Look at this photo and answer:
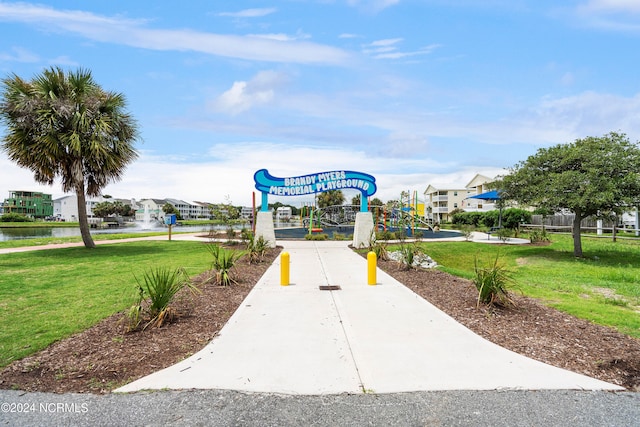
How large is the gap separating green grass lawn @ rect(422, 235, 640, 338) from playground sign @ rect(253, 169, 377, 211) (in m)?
4.44

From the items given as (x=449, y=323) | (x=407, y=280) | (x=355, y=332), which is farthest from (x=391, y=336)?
(x=407, y=280)

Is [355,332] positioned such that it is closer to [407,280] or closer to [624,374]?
[624,374]

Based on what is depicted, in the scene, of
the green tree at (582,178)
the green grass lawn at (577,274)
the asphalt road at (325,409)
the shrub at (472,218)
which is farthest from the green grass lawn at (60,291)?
the shrub at (472,218)

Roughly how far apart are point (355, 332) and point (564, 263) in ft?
36.9

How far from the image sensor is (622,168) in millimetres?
12781

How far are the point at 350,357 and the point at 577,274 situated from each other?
9.74 m

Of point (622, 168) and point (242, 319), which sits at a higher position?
point (622, 168)

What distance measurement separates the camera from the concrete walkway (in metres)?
3.73

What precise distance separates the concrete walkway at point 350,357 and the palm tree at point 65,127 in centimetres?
1433

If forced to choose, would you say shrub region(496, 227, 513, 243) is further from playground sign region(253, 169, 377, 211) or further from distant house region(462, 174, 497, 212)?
distant house region(462, 174, 497, 212)

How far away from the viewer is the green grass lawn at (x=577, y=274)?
6601 millimetres

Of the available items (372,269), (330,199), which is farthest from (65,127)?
(330,199)

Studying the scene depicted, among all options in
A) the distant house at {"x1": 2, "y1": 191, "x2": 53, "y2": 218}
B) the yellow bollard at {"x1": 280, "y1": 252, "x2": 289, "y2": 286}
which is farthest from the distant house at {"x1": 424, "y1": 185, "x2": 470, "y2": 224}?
the distant house at {"x1": 2, "y1": 191, "x2": 53, "y2": 218}

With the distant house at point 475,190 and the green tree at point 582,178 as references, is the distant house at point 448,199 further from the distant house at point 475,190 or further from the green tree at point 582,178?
the green tree at point 582,178
